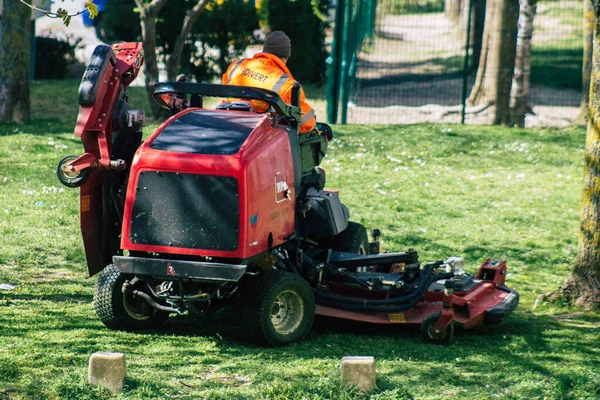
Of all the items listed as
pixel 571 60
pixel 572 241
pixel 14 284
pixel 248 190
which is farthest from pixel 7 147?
pixel 571 60

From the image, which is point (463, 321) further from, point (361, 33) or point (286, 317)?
point (361, 33)

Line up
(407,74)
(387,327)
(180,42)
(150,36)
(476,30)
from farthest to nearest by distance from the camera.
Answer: (476,30)
(407,74)
(180,42)
(150,36)
(387,327)

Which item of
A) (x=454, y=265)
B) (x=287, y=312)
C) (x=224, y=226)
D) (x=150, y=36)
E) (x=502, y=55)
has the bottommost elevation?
(x=287, y=312)

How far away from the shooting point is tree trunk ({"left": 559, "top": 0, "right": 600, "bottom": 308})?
7.32 metres

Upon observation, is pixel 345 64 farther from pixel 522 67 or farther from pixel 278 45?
pixel 278 45

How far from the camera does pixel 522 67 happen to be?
16.8 m

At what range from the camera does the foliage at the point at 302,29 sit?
23253mm

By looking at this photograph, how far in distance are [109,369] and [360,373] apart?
1283 mm

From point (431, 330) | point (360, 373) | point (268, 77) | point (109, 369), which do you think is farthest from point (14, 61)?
point (360, 373)

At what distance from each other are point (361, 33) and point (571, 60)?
35.5 ft

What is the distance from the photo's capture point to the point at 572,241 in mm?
9906

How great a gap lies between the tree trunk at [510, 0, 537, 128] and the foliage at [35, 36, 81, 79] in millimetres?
11422

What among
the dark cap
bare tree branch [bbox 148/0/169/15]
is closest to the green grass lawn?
the dark cap

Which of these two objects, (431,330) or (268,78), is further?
(268,78)
